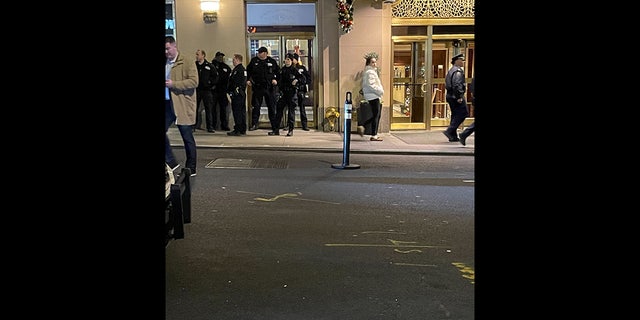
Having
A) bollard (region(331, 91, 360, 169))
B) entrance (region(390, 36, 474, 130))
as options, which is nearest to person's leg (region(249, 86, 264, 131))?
entrance (region(390, 36, 474, 130))

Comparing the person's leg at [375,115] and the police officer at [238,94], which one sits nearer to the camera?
the person's leg at [375,115]

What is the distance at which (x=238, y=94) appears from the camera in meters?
15.9

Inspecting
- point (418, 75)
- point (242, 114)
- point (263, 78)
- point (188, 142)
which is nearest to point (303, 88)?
point (263, 78)

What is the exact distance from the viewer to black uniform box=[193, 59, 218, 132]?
15983 mm

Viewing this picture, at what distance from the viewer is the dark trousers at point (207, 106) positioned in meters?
16.5

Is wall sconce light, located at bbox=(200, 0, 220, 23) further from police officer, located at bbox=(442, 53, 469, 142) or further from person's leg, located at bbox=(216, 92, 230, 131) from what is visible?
police officer, located at bbox=(442, 53, 469, 142)

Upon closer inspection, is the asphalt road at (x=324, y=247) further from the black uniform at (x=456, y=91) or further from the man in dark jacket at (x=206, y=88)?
the man in dark jacket at (x=206, y=88)

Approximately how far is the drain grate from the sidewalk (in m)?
1.69

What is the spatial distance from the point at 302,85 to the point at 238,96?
1542 millimetres

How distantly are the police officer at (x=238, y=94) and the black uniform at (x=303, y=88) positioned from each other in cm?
130

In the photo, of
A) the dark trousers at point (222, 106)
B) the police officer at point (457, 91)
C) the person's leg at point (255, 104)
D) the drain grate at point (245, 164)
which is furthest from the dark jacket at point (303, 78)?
the drain grate at point (245, 164)
